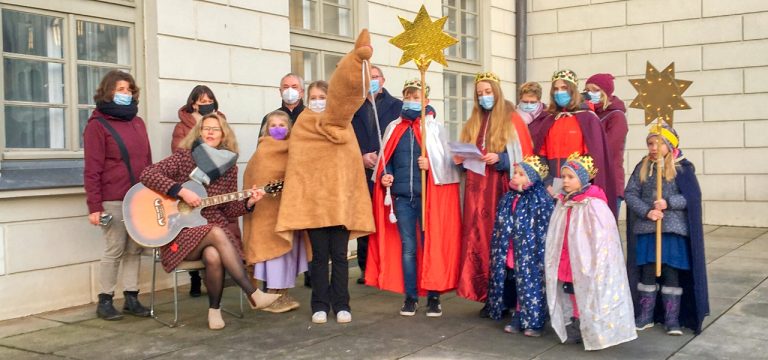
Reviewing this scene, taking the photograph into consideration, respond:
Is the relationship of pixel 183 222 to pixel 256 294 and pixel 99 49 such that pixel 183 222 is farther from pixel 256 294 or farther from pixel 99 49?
pixel 99 49

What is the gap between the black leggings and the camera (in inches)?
226

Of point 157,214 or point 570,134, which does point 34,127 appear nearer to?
point 157,214

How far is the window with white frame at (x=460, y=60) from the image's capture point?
11.4 metres

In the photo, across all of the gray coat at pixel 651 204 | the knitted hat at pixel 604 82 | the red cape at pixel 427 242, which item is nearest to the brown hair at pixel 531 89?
the knitted hat at pixel 604 82

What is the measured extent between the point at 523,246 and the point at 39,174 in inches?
143

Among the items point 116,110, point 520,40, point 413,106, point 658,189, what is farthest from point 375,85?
point 520,40

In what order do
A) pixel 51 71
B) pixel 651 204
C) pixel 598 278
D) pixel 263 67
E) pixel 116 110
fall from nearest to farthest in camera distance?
pixel 598 278 < pixel 651 204 < pixel 116 110 < pixel 51 71 < pixel 263 67

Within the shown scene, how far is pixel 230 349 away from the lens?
5.26 metres

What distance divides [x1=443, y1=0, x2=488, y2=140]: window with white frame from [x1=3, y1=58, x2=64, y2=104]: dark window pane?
575 centimetres

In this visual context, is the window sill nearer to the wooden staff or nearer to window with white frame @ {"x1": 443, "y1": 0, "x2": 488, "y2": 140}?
the wooden staff

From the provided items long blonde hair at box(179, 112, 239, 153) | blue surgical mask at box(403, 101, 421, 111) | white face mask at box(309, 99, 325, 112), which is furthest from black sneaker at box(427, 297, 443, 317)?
long blonde hair at box(179, 112, 239, 153)

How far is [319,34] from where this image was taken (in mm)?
8945

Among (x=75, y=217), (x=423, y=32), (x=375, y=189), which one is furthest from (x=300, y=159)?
(x=75, y=217)

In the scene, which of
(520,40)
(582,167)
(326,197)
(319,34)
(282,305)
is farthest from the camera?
(520,40)
